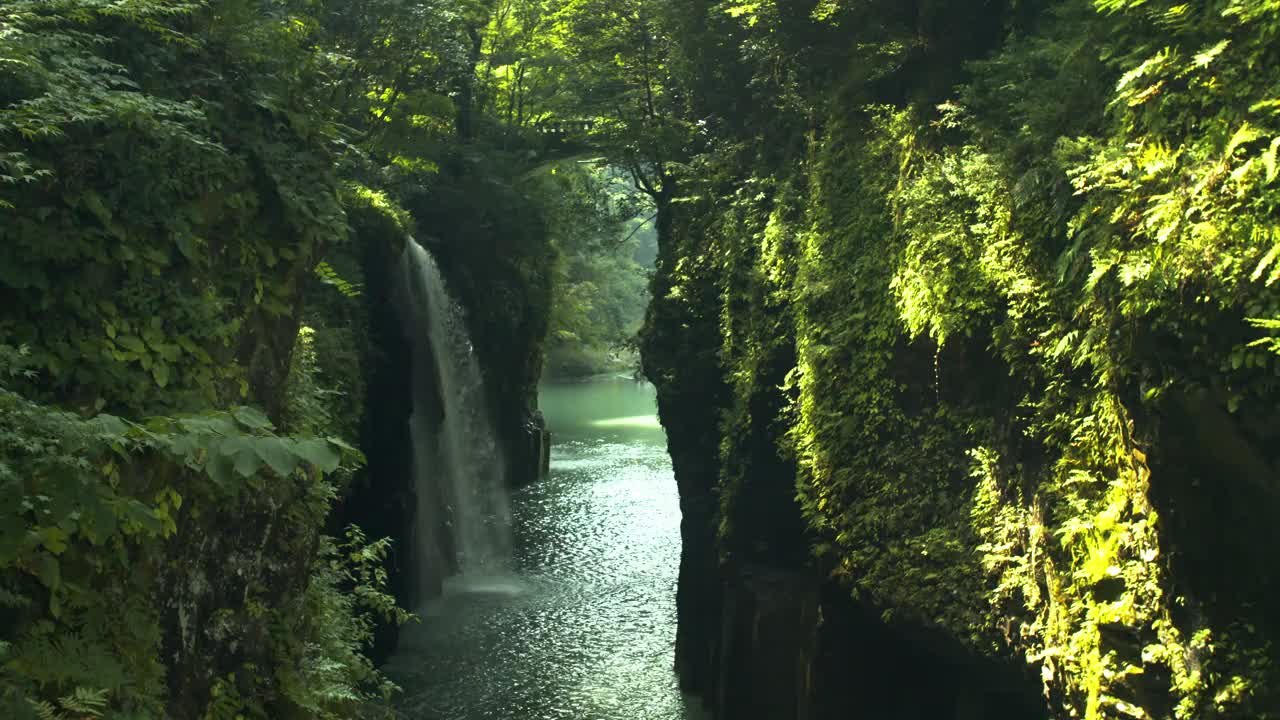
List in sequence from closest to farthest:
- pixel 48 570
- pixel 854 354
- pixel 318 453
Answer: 1. pixel 318 453
2. pixel 48 570
3. pixel 854 354

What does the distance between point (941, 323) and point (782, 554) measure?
4882mm

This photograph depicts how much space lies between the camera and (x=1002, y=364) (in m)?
7.52

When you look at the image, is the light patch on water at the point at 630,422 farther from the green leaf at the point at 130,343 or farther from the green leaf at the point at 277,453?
the green leaf at the point at 277,453

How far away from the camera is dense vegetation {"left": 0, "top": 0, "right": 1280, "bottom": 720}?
4812 millimetres

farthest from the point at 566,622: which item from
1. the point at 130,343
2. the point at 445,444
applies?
the point at 130,343

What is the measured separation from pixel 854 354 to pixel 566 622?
8.73 metres

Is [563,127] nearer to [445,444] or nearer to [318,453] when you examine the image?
[445,444]

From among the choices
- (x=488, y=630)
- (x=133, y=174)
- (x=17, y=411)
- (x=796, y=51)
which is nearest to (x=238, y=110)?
(x=133, y=174)

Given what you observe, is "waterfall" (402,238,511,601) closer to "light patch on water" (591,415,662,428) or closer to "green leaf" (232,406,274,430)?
"light patch on water" (591,415,662,428)

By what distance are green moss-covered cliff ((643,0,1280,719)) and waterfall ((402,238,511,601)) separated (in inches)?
243

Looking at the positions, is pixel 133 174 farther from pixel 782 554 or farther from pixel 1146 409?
pixel 782 554

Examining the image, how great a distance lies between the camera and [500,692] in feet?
45.1

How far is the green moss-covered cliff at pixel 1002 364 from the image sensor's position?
521 centimetres

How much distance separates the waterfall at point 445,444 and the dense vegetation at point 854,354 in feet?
19.9
